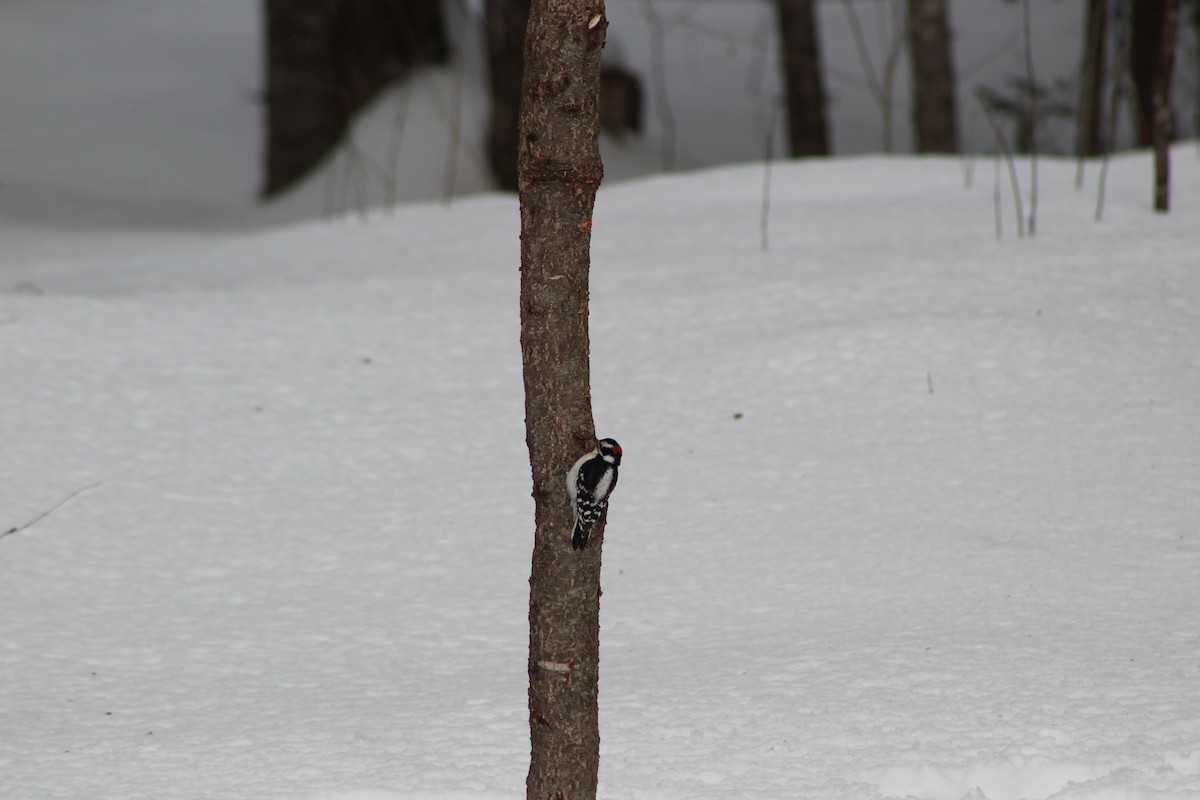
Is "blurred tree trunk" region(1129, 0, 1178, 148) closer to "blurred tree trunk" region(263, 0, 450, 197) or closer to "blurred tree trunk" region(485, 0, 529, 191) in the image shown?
"blurred tree trunk" region(485, 0, 529, 191)

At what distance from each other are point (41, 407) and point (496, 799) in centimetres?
251

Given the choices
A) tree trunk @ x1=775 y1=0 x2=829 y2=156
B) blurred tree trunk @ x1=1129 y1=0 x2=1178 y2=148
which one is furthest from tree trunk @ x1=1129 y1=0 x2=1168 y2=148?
tree trunk @ x1=775 y1=0 x2=829 y2=156

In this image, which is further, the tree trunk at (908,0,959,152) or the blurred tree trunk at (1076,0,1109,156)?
the tree trunk at (908,0,959,152)

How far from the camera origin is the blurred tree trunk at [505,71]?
27.9ft

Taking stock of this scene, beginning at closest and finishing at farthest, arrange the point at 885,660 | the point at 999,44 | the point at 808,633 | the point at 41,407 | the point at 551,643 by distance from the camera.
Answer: the point at 551,643 < the point at 885,660 < the point at 808,633 < the point at 41,407 < the point at 999,44

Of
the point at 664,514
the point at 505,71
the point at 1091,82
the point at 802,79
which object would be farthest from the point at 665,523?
the point at 802,79

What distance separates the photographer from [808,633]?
2.89 metres

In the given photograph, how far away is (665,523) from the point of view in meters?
3.50

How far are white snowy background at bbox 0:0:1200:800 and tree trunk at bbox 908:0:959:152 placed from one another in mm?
1640

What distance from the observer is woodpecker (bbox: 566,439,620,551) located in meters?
1.84

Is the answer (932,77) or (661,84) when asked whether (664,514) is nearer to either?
(661,84)

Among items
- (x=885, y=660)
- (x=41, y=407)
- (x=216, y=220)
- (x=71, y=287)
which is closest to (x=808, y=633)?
(x=885, y=660)

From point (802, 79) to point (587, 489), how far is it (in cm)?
770

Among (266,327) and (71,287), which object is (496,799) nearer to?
(266,327)
